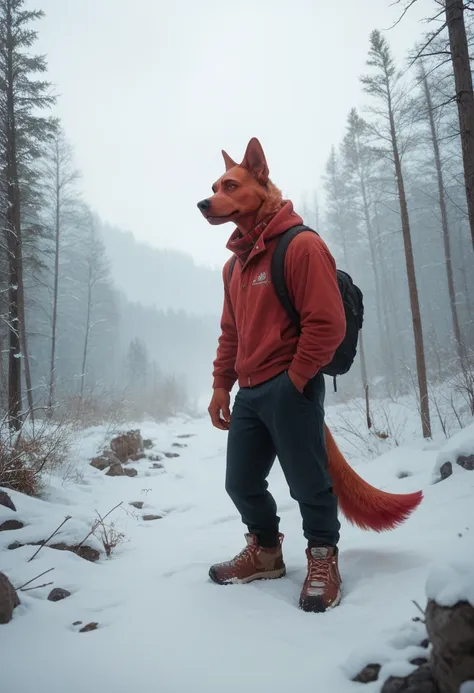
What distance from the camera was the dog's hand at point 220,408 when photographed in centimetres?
264

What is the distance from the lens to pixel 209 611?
193cm

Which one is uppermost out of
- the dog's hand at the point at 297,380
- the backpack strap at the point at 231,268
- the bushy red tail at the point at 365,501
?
the backpack strap at the point at 231,268

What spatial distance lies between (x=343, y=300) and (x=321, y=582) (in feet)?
4.85

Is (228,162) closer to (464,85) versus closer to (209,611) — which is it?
(209,611)

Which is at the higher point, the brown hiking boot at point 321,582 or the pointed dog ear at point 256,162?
the pointed dog ear at point 256,162

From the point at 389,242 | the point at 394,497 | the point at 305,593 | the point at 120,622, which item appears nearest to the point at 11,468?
the point at 120,622

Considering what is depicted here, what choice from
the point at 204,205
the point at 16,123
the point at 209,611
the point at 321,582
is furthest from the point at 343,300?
the point at 16,123

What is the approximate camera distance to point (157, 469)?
8.07 m

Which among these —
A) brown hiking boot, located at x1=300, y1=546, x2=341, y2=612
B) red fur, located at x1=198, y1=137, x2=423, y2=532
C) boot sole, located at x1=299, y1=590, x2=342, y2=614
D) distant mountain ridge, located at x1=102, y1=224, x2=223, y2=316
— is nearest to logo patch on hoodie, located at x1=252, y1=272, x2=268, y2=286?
red fur, located at x1=198, y1=137, x2=423, y2=532

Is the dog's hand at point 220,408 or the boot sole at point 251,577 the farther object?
the dog's hand at point 220,408

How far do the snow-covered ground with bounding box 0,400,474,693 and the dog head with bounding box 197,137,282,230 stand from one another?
6.02ft

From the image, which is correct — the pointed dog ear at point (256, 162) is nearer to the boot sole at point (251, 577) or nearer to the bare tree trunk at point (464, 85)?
the boot sole at point (251, 577)

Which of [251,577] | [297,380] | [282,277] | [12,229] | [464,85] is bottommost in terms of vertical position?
[251,577]

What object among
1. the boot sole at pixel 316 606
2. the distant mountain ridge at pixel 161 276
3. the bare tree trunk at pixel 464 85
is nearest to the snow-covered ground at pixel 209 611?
the boot sole at pixel 316 606
